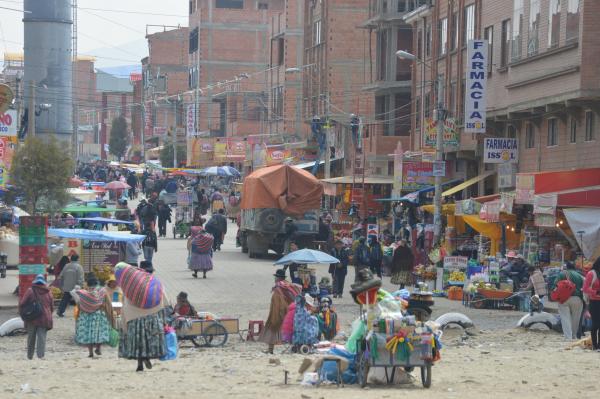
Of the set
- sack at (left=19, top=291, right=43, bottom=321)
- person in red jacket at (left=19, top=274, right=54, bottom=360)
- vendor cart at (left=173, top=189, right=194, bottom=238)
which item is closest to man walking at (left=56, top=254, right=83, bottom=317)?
→ person in red jacket at (left=19, top=274, right=54, bottom=360)

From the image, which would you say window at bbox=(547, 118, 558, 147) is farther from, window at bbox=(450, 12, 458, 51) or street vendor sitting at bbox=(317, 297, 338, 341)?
street vendor sitting at bbox=(317, 297, 338, 341)

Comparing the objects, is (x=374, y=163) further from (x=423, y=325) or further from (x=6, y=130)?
(x=423, y=325)

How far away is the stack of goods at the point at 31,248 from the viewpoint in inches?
1029

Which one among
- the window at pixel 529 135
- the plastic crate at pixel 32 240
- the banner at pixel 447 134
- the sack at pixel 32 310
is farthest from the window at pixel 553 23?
the sack at pixel 32 310

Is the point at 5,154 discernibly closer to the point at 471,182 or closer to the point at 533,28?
the point at 471,182

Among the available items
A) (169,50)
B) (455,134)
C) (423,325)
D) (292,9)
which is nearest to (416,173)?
(455,134)

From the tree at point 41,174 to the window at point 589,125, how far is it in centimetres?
1485

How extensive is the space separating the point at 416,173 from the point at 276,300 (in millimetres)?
26316

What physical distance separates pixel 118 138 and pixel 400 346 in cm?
15774

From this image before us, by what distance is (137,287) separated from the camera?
15438 mm

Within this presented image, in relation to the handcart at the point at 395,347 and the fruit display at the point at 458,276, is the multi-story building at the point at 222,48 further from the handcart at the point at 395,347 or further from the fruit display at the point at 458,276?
the handcart at the point at 395,347

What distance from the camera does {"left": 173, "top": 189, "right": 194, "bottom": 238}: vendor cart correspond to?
49.5 meters

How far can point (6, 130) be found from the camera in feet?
147

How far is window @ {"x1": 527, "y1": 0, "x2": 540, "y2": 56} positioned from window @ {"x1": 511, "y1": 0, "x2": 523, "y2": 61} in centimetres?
98
